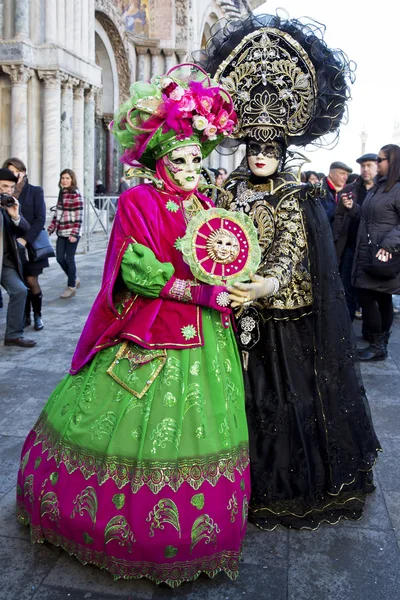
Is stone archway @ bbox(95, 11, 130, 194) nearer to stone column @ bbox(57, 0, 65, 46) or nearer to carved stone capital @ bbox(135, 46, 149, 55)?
carved stone capital @ bbox(135, 46, 149, 55)

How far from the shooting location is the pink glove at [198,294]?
93.1 inches

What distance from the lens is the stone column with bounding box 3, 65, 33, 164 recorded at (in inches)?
474

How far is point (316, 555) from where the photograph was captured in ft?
8.49

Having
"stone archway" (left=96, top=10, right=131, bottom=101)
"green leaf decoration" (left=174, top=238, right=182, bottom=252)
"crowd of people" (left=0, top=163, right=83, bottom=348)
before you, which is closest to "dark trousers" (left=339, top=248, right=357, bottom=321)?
"crowd of people" (left=0, top=163, right=83, bottom=348)

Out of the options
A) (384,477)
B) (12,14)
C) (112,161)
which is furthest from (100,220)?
(384,477)

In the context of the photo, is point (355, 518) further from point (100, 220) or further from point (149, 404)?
point (100, 220)

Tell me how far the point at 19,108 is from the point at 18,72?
26.2 inches

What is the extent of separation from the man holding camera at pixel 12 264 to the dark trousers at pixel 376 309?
317cm

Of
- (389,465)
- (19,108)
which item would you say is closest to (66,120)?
(19,108)

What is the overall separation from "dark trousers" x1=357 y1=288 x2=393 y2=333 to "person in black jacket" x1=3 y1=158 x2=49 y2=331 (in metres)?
3.27

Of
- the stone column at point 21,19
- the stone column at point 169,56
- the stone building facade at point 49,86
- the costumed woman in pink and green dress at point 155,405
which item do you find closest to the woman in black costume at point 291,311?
the costumed woman in pink and green dress at point 155,405

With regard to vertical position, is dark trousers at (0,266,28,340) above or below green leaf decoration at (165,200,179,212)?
below

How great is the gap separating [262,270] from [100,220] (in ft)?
39.7

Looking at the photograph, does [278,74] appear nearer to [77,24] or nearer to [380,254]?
[380,254]
